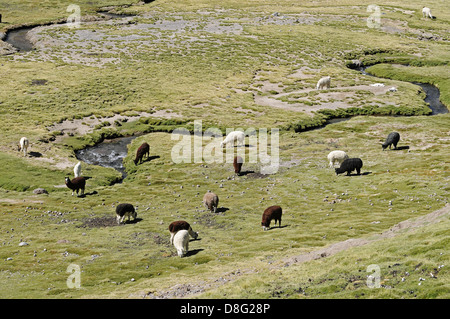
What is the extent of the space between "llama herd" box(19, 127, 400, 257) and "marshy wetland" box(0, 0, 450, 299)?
0.91m

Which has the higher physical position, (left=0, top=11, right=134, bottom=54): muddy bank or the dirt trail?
the dirt trail

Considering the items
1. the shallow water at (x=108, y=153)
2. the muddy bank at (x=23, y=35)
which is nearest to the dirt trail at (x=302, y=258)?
the shallow water at (x=108, y=153)

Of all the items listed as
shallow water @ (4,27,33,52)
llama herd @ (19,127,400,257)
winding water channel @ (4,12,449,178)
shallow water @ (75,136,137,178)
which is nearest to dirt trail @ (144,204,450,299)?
llama herd @ (19,127,400,257)

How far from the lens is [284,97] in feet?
266

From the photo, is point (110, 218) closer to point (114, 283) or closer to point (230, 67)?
point (114, 283)

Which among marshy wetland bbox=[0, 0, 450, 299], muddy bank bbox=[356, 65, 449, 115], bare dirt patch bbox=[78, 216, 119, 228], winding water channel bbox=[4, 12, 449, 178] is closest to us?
marshy wetland bbox=[0, 0, 450, 299]

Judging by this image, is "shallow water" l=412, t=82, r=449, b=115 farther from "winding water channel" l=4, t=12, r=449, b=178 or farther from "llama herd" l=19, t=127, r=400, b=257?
"llama herd" l=19, t=127, r=400, b=257

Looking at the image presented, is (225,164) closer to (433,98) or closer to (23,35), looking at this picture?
(433,98)

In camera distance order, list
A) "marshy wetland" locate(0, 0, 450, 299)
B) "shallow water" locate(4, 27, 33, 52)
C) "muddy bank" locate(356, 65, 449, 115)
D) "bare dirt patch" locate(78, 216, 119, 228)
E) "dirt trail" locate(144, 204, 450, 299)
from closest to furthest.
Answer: "dirt trail" locate(144, 204, 450, 299) → "marshy wetland" locate(0, 0, 450, 299) → "bare dirt patch" locate(78, 216, 119, 228) → "muddy bank" locate(356, 65, 449, 115) → "shallow water" locate(4, 27, 33, 52)

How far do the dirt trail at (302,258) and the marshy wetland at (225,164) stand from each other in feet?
0.51

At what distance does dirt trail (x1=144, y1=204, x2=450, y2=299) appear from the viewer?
2345 centimetres

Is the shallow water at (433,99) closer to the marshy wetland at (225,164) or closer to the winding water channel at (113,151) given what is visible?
the winding water channel at (113,151)

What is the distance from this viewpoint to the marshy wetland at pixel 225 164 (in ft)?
82.3
